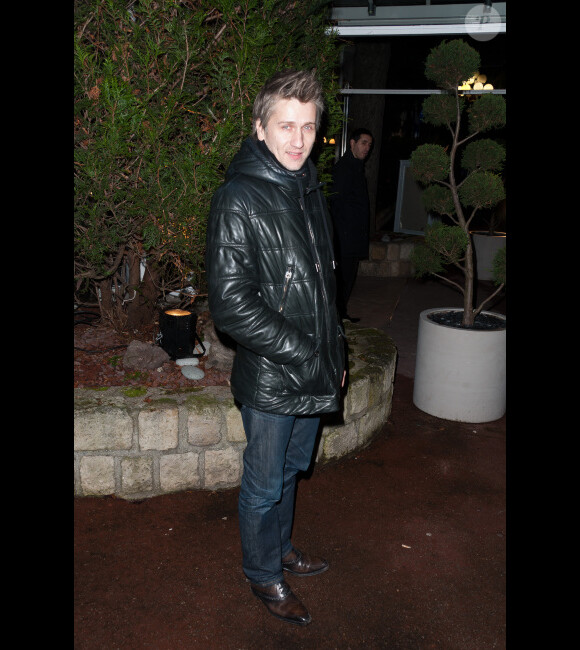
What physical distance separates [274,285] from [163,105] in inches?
79.6

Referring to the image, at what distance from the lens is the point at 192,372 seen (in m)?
4.41

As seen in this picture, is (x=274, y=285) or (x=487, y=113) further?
(x=487, y=113)

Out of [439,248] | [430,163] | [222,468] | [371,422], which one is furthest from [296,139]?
[439,248]

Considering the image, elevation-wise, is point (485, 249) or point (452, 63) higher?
point (452, 63)

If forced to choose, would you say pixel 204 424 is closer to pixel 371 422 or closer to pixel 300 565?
pixel 300 565

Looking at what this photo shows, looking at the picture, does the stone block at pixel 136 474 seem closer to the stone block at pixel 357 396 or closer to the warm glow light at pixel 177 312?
the warm glow light at pixel 177 312

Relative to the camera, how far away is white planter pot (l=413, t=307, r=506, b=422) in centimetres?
519

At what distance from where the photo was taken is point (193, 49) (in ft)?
12.7

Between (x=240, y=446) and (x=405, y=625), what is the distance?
1.56 meters

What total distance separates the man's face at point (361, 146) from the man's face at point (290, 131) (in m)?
4.73
